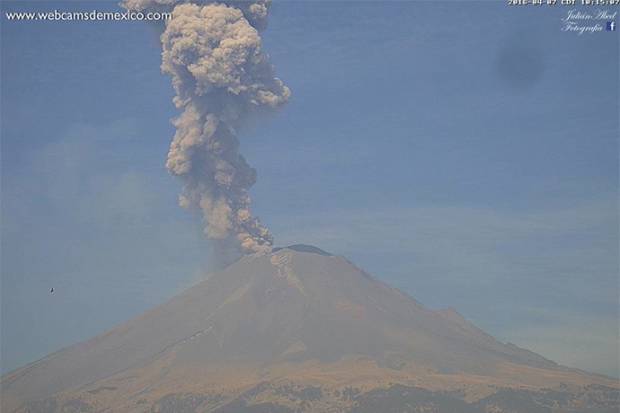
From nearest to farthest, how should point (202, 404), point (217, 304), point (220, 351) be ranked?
point (202, 404), point (220, 351), point (217, 304)

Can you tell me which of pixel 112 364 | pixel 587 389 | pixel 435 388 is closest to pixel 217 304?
pixel 112 364

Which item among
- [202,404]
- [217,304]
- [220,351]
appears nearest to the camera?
[202,404]

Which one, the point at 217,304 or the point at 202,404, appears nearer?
the point at 202,404

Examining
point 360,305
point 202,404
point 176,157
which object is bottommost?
point 202,404

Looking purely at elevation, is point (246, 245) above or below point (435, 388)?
above

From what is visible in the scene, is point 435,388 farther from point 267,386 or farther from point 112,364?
point 112,364

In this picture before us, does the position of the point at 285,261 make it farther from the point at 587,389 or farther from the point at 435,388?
the point at 587,389
